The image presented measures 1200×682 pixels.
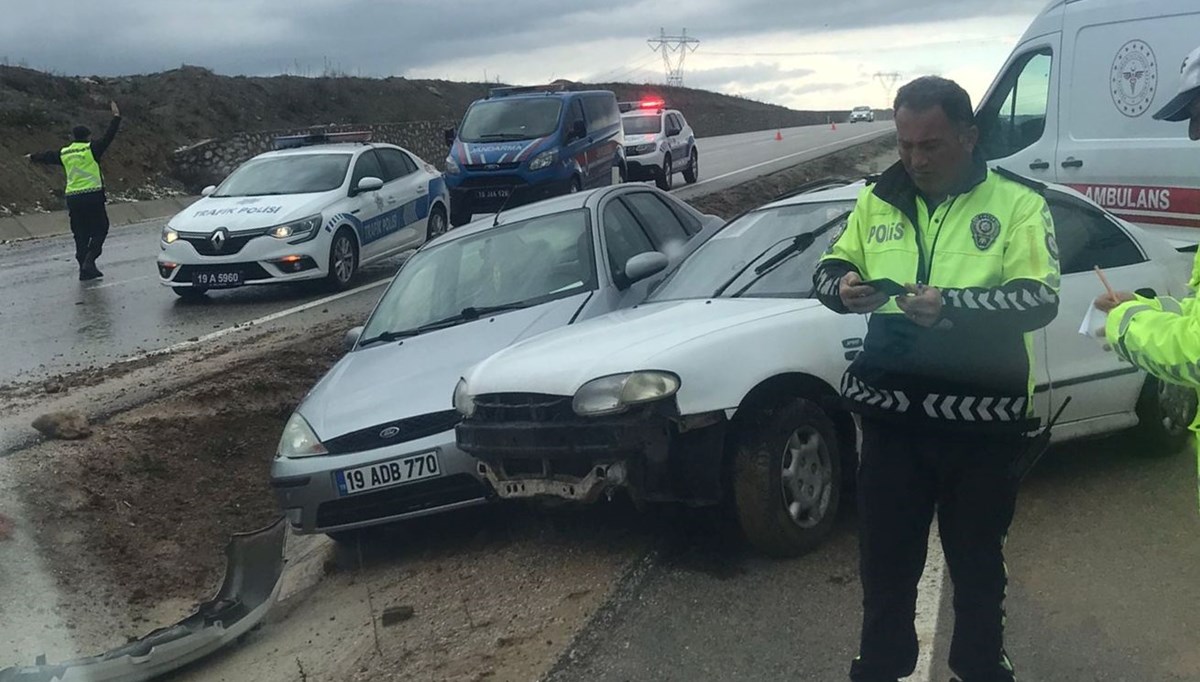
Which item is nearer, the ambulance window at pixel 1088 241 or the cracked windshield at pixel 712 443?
the cracked windshield at pixel 712 443

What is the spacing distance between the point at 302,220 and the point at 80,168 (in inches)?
146

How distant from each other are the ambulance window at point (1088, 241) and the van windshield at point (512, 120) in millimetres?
13279

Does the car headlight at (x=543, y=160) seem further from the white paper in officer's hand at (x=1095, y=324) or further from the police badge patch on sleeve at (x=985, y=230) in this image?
the white paper in officer's hand at (x=1095, y=324)

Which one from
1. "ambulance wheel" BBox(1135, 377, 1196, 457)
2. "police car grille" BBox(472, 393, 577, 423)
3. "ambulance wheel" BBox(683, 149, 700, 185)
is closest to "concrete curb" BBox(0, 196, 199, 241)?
"ambulance wheel" BBox(683, 149, 700, 185)

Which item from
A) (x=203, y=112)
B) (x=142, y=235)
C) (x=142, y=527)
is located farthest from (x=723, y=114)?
(x=142, y=527)

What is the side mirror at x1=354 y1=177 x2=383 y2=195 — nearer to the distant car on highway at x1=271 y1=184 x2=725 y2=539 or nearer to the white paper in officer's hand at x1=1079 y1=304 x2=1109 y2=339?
the distant car on highway at x1=271 y1=184 x2=725 y2=539

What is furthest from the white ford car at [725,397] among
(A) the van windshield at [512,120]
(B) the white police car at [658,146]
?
(B) the white police car at [658,146]

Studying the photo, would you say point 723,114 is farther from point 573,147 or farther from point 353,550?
point 353,550

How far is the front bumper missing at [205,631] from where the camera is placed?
502 cm

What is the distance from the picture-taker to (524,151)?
18.3 meters

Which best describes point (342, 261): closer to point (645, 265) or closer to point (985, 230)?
point (645, 265)

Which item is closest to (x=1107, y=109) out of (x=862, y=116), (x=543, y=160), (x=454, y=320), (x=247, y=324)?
(x=454, y=320)

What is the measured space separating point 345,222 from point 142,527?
6859mm

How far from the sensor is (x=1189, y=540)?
5070 millimetres
